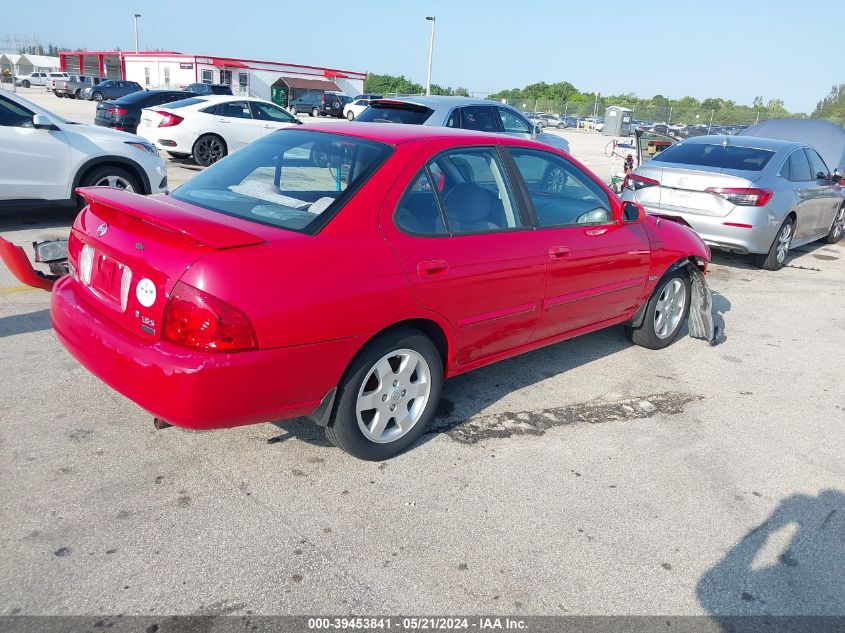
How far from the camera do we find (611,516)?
328 centimetres

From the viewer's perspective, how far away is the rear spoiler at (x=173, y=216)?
9.36ft

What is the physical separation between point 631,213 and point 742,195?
3.86 m

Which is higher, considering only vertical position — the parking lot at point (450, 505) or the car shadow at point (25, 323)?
the car shadow at point (25, 323)

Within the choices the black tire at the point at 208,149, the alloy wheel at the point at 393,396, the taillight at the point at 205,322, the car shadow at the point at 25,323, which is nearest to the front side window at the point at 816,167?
the alloy wheel at the point at 393,396

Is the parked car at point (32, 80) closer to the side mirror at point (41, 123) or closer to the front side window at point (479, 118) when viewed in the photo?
the front side window at point (479, 118)

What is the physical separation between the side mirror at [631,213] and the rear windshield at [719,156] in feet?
13.7

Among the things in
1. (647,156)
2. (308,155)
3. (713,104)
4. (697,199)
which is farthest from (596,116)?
(308,155)

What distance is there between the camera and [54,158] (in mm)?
7582

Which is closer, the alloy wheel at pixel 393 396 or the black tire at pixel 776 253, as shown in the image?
the alloy wheel at pixel 393 396

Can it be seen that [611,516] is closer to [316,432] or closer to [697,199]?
[316,432]

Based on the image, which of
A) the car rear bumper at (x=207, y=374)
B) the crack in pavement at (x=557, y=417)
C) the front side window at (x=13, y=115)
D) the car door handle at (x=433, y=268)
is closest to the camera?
the car rear bumper at (x=207, y=374)

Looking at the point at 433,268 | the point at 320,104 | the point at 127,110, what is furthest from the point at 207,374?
the point at 320,104

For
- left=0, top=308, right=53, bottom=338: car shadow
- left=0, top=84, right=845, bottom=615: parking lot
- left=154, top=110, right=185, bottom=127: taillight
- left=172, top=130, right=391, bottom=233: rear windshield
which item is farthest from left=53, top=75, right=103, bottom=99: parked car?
left=172, top=130, right=391, bottom=233: rear windshield

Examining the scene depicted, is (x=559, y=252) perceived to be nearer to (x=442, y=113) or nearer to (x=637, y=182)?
(x=637, y=182)
